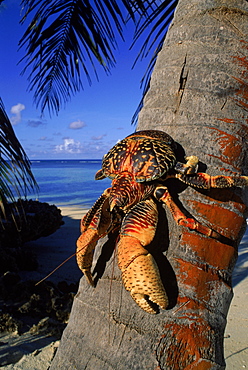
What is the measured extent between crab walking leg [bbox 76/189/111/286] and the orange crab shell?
0.15 m

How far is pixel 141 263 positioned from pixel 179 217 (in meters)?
0.24

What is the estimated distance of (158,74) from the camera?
1700mm

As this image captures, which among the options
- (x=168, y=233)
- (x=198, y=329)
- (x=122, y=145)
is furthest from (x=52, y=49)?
(x=198, y=329)

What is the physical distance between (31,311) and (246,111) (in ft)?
12.5

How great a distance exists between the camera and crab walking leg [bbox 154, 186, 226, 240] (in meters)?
1.29

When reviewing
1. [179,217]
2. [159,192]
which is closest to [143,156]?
[159,192]

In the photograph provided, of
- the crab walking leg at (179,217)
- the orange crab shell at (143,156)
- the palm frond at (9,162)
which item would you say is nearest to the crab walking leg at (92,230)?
the orange crab shell at (143,156)

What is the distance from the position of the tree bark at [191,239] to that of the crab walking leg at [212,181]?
67 mm

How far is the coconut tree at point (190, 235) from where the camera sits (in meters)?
1.27

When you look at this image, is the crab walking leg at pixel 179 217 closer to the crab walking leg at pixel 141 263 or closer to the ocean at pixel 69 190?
the crab walking leg at pixel 141 263

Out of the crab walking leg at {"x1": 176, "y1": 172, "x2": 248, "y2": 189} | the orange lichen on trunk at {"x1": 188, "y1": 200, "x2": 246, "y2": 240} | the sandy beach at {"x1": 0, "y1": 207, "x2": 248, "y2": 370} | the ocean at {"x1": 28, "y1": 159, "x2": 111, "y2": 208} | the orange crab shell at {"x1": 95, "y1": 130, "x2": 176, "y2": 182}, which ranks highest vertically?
the orange crab shell at {"x1": 95, "y1": 130, "x2": 176, "y2": 182}

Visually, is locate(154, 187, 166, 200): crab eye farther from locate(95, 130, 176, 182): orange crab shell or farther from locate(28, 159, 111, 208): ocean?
locate(28, 159, 111, 208): ocean

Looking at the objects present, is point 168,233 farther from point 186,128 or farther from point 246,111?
point 246,111

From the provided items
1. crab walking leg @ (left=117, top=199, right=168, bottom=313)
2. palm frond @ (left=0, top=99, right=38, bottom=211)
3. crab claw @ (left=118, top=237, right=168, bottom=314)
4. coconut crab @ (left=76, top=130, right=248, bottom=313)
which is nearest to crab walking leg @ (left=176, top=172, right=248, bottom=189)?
coconut crab @ (left=76, top=130, right=248, bottom=313)
